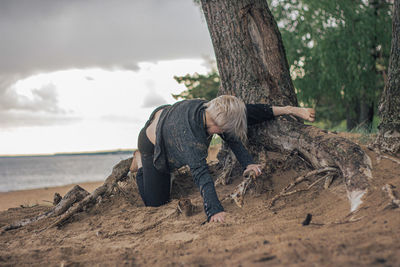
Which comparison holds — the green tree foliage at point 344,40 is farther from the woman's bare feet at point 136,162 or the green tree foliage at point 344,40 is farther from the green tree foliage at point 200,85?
the woman's bare feet at point 136,162

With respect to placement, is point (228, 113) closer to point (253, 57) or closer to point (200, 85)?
point (253, 57)

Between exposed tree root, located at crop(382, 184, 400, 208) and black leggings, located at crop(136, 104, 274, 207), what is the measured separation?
161 cm

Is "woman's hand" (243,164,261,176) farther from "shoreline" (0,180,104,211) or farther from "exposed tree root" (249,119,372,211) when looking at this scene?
"shoreline" (0,180,104,211)

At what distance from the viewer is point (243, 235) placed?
2.50 metres

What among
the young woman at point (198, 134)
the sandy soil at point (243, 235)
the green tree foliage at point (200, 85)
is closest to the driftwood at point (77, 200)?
the sandy soil at point (243, 235)

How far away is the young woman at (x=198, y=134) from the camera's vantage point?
309 cm

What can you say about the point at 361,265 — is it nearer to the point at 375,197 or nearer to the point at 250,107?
the point at 375,197

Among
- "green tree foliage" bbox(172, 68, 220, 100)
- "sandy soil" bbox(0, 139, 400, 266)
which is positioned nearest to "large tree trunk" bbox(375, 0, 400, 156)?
"sandy soil" bbox(0, 139, 400, 266)

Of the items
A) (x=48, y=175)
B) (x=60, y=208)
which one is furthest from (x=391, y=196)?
(x=48, y=175)

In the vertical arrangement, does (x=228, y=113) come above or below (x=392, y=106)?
above

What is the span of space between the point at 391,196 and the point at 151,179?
2662 millimetres

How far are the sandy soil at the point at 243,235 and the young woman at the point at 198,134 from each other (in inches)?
12.1

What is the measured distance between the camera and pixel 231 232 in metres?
2.64

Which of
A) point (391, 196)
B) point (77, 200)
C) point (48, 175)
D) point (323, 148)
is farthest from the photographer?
point (48, 175)
